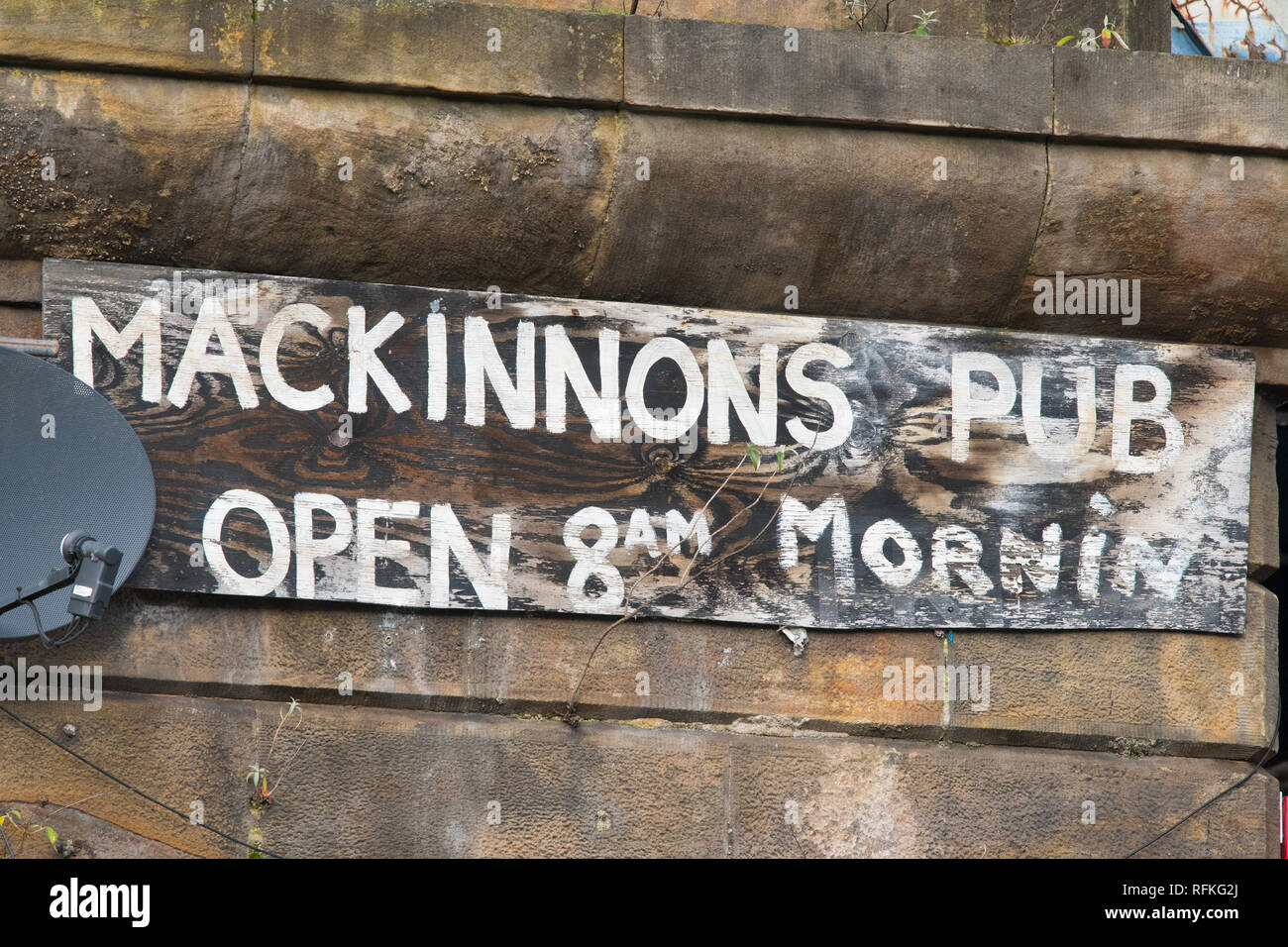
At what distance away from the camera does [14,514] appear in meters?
4.07

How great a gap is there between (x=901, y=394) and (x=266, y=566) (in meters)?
2.04

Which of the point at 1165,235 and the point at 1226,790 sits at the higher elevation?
the point at 1165,235

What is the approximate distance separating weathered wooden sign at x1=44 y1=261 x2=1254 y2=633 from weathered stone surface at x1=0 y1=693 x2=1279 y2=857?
398mm

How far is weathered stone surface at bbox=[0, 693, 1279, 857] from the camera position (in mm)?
4141

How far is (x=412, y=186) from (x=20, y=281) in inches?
47.9

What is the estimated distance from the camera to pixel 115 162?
13.8 ft

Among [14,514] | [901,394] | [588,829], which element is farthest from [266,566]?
[901,394]

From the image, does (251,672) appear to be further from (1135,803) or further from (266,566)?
(1135,803)

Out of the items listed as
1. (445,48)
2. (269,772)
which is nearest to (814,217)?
(445,48)

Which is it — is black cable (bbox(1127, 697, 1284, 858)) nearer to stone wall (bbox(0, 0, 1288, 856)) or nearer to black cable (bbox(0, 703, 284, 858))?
stone wall (bbox(0, 0, 1288, 856))

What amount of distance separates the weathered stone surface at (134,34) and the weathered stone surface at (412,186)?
0.17m
